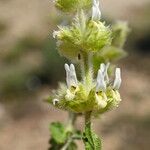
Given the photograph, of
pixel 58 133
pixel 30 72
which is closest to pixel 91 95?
pixel 58 133

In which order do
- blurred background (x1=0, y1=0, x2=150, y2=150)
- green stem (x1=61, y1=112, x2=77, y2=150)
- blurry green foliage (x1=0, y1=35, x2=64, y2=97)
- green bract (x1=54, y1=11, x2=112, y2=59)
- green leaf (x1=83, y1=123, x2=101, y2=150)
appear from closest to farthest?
green leaf (x1=83, y1=123, x2=101, y2=150)
green bract (x1=54, y1=11, x2=112, y2=59)
green stem (x1=61, y1=112, x2=77, y2=150)
blurred background (x1=0, y1=0, x2=150, y2=150)
blurry green foliage (x1=0, y1=35, x2=64, y2=97)

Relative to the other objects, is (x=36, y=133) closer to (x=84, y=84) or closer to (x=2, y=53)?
(x=2, y=53)

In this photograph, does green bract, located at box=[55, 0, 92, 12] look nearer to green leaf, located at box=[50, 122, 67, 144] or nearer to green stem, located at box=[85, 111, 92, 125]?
green stem, located at box=[85, 111, 92, 125]

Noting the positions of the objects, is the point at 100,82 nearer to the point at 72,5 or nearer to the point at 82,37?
the point at 82,37

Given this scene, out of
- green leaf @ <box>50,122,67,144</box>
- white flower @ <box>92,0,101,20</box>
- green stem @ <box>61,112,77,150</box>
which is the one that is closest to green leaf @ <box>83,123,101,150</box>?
white flower @ <box>92,0,101,20</box>

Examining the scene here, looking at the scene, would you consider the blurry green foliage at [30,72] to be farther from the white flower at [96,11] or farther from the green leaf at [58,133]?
the white flower at [96,11]

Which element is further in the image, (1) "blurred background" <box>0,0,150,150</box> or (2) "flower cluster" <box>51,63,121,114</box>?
(1) "blurred background" <box>0,0,150,150</box>

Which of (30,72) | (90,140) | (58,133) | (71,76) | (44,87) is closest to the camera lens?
(90,140)

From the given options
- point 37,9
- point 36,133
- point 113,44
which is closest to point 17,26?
point 37,9
